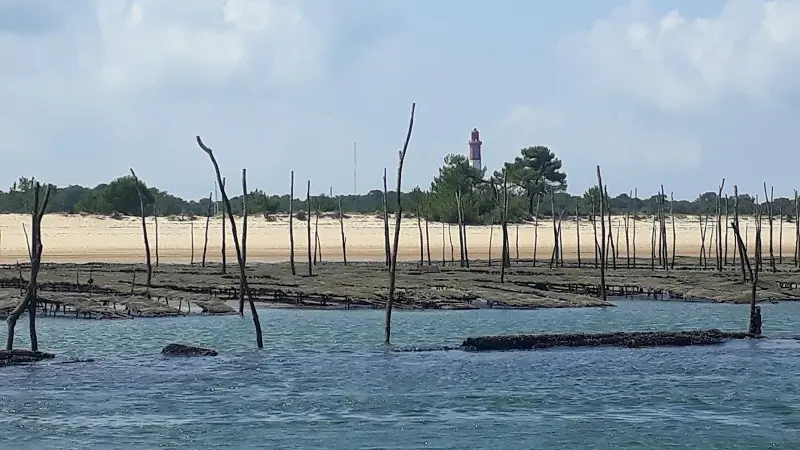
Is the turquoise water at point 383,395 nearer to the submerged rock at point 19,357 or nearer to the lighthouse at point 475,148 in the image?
the submerged rock at point 19,357

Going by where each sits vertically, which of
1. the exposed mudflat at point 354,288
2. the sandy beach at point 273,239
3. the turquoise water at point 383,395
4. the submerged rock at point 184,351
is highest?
the sandy beach at point 273,239

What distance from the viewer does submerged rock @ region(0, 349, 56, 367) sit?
73.3 ft

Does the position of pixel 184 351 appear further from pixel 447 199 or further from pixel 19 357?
pixel 447 199

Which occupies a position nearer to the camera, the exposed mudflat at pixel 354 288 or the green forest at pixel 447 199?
the exposed mudflat at pixel 354 288

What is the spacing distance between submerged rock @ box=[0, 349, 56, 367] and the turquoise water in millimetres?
471

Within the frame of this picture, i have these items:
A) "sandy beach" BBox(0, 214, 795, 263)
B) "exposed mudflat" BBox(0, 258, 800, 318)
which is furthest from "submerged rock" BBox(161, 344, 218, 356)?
"sandy beach" BBox(0, 214, 795, 263)

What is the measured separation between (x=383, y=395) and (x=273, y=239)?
47.6 metres

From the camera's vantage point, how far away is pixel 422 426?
18.2m

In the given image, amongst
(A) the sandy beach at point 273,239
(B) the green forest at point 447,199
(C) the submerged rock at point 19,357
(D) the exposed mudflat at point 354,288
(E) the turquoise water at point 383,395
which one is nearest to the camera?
(E) the turquoise water at point 383,395

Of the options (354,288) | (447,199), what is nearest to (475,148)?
(447,199)

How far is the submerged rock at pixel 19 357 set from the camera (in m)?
22.4

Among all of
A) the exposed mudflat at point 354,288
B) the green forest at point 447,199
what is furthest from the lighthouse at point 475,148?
the exposed mudflat at point 354,288

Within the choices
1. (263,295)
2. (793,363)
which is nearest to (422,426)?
(793,363)

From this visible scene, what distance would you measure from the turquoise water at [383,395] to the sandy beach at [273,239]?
3105cm
